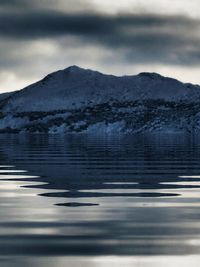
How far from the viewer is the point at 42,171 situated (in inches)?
1470

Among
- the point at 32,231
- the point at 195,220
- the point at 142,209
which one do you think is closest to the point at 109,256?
the point at 32,231

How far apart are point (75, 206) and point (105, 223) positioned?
3.39m

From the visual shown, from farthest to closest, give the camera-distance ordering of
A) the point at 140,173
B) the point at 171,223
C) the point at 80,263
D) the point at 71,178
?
the point at 140,173
the point at 71,178
the point at 171,223
the point at 80,263

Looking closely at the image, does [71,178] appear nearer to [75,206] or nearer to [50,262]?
[75,206]

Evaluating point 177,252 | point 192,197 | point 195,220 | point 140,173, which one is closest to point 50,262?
point 177,252

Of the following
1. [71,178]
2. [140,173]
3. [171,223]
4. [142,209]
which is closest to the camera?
[171,223]

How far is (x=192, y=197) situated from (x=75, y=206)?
494cm

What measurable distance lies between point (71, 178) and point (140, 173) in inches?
198

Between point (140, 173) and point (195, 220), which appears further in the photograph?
point (140, 173)

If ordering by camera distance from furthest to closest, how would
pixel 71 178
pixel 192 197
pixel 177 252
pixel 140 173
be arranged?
pixel 140 173
pixel 71 178
pixel 192 197
pixel 177 252

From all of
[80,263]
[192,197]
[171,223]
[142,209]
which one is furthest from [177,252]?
[192,197]

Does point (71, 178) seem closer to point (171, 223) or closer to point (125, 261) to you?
point (171, 223)

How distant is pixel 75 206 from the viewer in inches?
837

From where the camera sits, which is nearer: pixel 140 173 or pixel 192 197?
Answer: pixel 192 197
